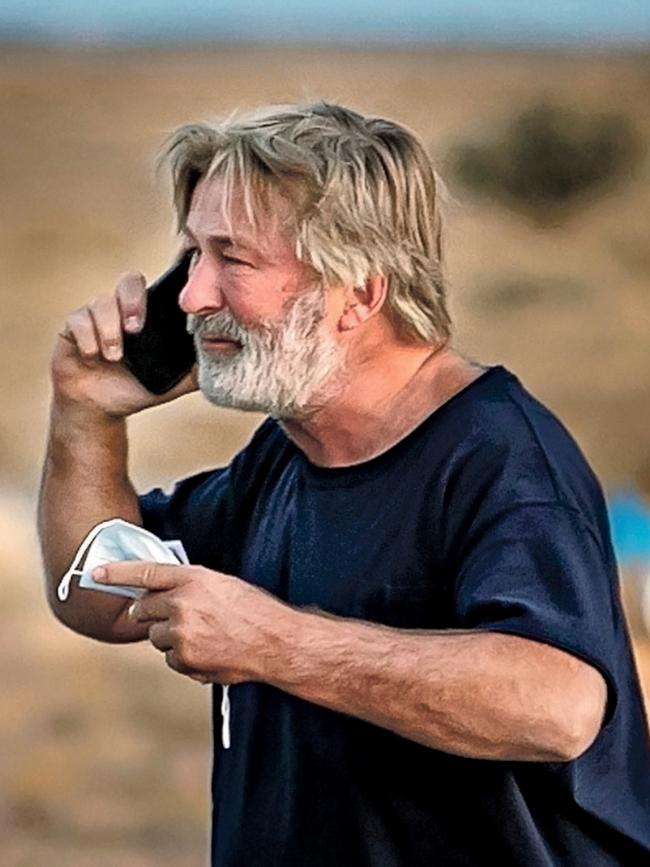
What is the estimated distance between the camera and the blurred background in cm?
753

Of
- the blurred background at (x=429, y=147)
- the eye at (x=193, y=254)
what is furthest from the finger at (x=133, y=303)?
the blurred background at (x=429, y=147)

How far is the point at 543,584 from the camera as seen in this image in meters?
1.93

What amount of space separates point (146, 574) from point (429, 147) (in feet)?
20.4

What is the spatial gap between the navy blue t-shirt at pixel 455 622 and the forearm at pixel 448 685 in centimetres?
5

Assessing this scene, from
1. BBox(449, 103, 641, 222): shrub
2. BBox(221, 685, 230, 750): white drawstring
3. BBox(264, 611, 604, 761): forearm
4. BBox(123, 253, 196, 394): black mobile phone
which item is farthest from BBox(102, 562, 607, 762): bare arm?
BBox(449, 103, 641, 222): shrub

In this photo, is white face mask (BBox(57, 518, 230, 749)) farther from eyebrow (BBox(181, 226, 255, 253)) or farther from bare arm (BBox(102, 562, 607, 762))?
eyebrow (BBox(181, 226, 255, 253))

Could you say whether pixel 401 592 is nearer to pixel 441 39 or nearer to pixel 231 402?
pixel 231 402

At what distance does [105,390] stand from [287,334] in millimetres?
345

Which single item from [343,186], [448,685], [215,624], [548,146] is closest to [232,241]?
[343,186]

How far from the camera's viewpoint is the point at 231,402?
2205 mm

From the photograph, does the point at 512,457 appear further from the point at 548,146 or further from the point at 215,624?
the point at 548,146

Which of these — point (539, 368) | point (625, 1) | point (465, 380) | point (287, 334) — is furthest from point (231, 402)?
point (625, 1)

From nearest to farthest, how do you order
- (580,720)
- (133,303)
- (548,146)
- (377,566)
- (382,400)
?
(580,720)
(377,566)
(382,400)
(133,303)
(548,146)

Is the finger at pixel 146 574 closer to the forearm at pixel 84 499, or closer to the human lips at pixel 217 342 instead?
the human lips at pixel 217 342
